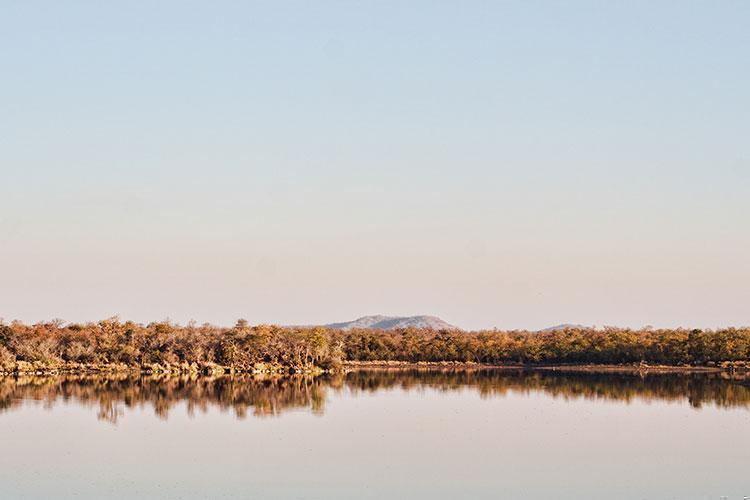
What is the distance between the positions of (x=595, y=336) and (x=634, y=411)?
212 feet

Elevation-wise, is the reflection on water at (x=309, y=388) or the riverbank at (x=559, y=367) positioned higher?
the riverbank at (x=559, y=367)

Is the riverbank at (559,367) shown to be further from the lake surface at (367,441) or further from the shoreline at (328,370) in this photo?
the lake surface at (367,441)

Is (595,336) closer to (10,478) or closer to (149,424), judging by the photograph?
(149,424)

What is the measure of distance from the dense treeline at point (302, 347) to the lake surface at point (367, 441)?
60.9 ft

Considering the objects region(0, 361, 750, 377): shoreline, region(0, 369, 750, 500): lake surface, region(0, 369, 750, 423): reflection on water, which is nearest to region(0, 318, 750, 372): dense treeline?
region(0, 361, 750, 377): shoreline

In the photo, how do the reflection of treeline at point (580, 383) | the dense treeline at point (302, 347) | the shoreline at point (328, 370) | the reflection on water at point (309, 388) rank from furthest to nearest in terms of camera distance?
the dense treeline at point (302, 347), the shoreline at point (328, 370), the reflection of treeline at point (580, 383), the reflection on water at point (309, 388)

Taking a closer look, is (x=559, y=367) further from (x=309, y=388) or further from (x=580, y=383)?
(x=309, y=388)

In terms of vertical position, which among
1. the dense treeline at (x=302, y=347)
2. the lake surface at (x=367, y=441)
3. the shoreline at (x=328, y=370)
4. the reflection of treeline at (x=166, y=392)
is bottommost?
the lake surface at (x=367, y=441)

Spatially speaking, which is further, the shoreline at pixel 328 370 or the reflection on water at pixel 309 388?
the shoreline at pixel 328 370

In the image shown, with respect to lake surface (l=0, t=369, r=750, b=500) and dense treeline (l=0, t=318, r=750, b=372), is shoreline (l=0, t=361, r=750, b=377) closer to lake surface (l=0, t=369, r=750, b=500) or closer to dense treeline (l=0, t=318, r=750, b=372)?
dense treeline (l=0, t=318, r=750, b=372)

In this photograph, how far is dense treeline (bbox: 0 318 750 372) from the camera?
297 feet

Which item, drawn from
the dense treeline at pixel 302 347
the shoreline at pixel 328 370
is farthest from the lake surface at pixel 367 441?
the dense treeline at pixel 302 347

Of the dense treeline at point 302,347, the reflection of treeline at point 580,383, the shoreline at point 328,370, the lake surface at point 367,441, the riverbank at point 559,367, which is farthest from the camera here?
the riverbank at point 559,367

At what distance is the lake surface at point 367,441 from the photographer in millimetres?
33062
